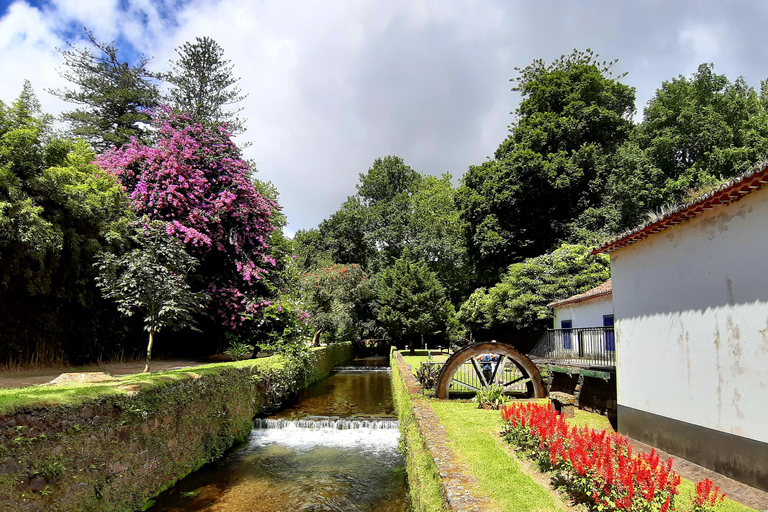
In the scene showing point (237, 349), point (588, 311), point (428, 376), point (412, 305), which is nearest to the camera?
point (428, 376)

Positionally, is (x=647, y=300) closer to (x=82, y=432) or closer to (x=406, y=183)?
(x=82, y=432)

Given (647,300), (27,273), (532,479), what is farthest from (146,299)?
(647,300)

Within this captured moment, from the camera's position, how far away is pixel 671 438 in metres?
7.34

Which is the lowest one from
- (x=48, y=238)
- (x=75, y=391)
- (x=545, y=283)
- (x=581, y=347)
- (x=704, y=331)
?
(x=75, y=391)

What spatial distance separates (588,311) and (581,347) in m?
4.21

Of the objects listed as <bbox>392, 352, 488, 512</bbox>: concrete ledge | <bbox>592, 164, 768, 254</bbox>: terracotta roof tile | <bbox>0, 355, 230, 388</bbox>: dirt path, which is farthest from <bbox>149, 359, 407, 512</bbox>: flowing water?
Result: <bbox>592, 164, 768, 254</bbox>: terracotta roof tile

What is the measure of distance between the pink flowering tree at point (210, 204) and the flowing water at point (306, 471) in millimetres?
5024

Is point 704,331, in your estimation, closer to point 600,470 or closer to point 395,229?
point 600,470

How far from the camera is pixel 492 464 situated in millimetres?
6512

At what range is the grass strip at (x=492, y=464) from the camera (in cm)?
505

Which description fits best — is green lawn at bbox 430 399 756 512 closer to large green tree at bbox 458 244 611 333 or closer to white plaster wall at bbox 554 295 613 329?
white plaster wall at bbox 554 295 613 329

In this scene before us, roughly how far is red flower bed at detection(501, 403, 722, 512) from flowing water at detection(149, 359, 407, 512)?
286 centimetres

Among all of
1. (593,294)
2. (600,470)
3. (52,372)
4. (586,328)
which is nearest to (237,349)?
(52,372)

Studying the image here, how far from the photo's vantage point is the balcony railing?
11.9 m
